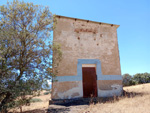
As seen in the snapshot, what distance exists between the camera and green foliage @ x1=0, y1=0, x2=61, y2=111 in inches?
217

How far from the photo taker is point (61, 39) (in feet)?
29.5

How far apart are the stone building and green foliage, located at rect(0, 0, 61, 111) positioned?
168 cm

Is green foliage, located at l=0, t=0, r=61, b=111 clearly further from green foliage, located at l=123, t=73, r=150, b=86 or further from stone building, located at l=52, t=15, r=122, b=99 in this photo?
green foliage, located at l=123, t=73, r=150, b=86

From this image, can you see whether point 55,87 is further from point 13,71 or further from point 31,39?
point 31,39

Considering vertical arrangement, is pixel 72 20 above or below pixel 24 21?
above

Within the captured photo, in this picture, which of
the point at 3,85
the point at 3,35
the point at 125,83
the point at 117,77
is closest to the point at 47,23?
the point at 3,35

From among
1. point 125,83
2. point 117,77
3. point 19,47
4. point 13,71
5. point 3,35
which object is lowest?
point 125,83

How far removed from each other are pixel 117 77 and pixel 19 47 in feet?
25.8

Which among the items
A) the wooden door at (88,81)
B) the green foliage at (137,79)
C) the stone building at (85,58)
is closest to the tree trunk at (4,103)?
the stone building at (85,58)

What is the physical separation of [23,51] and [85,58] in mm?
4744

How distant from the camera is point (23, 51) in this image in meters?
6.34

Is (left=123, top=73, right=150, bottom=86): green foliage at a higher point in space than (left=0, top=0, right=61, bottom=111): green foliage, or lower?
lower

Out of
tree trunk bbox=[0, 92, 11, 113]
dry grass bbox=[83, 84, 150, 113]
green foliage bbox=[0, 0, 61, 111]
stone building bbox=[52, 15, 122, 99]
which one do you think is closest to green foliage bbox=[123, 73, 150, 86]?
stone building bbox=[52, 15, 122, 99]

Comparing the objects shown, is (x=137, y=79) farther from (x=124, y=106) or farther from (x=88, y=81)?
(x=124, y=106)
